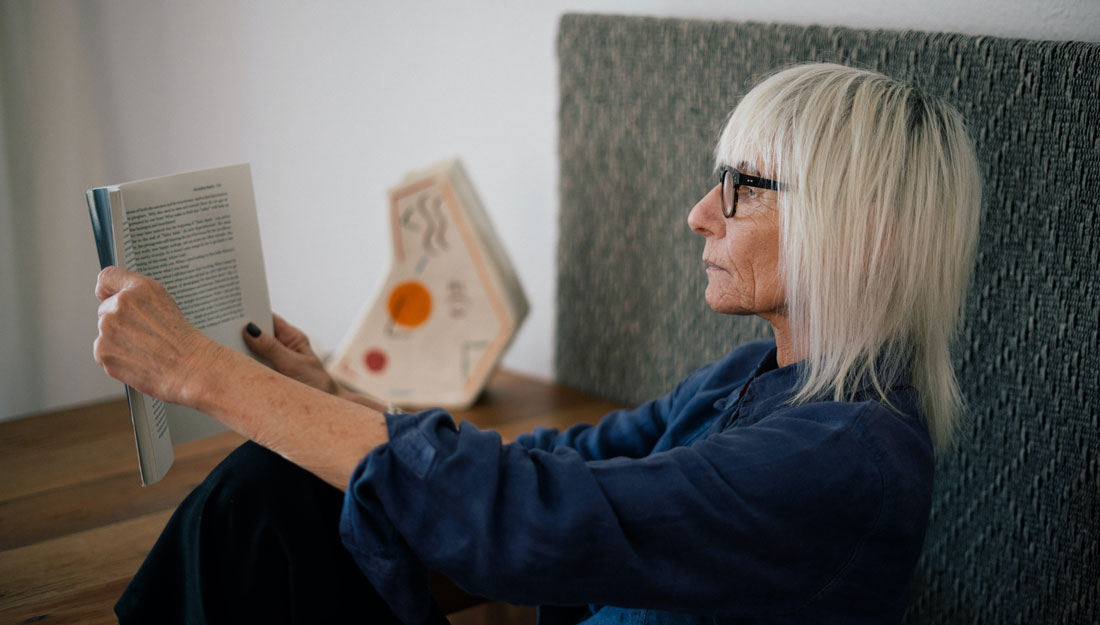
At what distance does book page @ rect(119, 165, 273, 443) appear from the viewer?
1.00 m

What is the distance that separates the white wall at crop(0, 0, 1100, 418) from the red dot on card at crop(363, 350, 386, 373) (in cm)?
24

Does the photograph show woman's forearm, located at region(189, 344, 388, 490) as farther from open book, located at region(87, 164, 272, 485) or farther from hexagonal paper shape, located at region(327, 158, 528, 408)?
hexagonal paper shape, located at region(327, 158, 528, 408)

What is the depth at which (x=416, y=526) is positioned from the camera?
2.60 ft

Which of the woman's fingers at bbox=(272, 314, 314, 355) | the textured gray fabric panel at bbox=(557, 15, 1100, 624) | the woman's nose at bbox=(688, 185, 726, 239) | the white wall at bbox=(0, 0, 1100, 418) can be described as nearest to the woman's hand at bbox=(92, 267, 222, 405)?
the woman's fingers at bbox=(272, 314, 314, 355)

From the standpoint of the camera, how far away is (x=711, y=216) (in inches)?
41.4

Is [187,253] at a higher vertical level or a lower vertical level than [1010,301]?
higher

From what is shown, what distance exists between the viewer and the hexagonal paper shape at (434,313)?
1754 mm

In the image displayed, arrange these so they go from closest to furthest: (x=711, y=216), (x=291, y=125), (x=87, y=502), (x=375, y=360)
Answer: (x=711, y=216), (x=87, y=502), (x=375, y=360), (x=291, y=125)

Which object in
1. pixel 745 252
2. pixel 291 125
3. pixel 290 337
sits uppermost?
pixel 291 125

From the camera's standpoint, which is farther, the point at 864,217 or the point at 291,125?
the point at 291,125

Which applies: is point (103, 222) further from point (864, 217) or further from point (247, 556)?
point (864, 217)

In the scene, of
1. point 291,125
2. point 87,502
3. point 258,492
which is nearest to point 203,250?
point 258,492

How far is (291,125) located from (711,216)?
137 cm

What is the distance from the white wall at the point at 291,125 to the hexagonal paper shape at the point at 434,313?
0.22m
